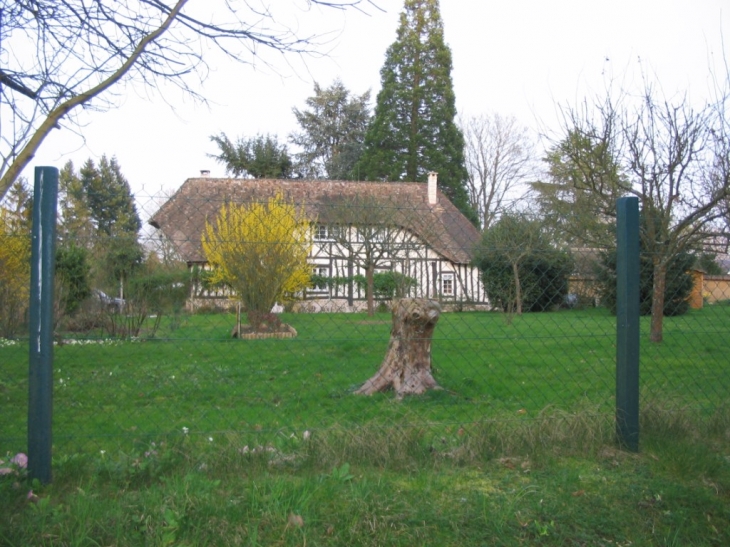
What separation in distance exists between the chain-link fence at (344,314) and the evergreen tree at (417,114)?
28024 mm

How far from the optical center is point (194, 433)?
351 cm

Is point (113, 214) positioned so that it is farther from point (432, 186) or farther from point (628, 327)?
point (432, 186)

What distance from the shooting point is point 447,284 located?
4.39 m

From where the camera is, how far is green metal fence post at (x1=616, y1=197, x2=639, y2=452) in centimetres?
381

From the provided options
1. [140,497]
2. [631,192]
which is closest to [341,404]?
[140,497]

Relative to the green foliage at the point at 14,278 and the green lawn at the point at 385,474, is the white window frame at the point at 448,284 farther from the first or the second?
the green foliage at the point at 14,278

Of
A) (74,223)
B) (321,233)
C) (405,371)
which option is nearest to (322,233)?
(321,233)

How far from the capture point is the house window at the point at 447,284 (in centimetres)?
432

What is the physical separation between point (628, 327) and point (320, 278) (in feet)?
6.37

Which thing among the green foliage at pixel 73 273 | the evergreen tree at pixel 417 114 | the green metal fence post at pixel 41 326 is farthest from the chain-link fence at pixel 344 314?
the evergreen tree at pixel 417 114

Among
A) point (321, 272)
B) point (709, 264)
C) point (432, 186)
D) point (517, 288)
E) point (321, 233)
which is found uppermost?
point (432, 186)

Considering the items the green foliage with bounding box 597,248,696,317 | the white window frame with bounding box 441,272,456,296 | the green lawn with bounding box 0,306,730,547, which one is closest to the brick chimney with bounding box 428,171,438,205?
the green foliage with bounding box 597,248,696,317

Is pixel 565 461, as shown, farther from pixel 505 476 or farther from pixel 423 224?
pixel 423 224

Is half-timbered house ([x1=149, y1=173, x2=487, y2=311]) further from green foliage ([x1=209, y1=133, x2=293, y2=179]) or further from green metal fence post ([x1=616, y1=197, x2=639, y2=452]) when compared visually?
green foliage ([x1=209, y1=133, x2=293, y2=179])
